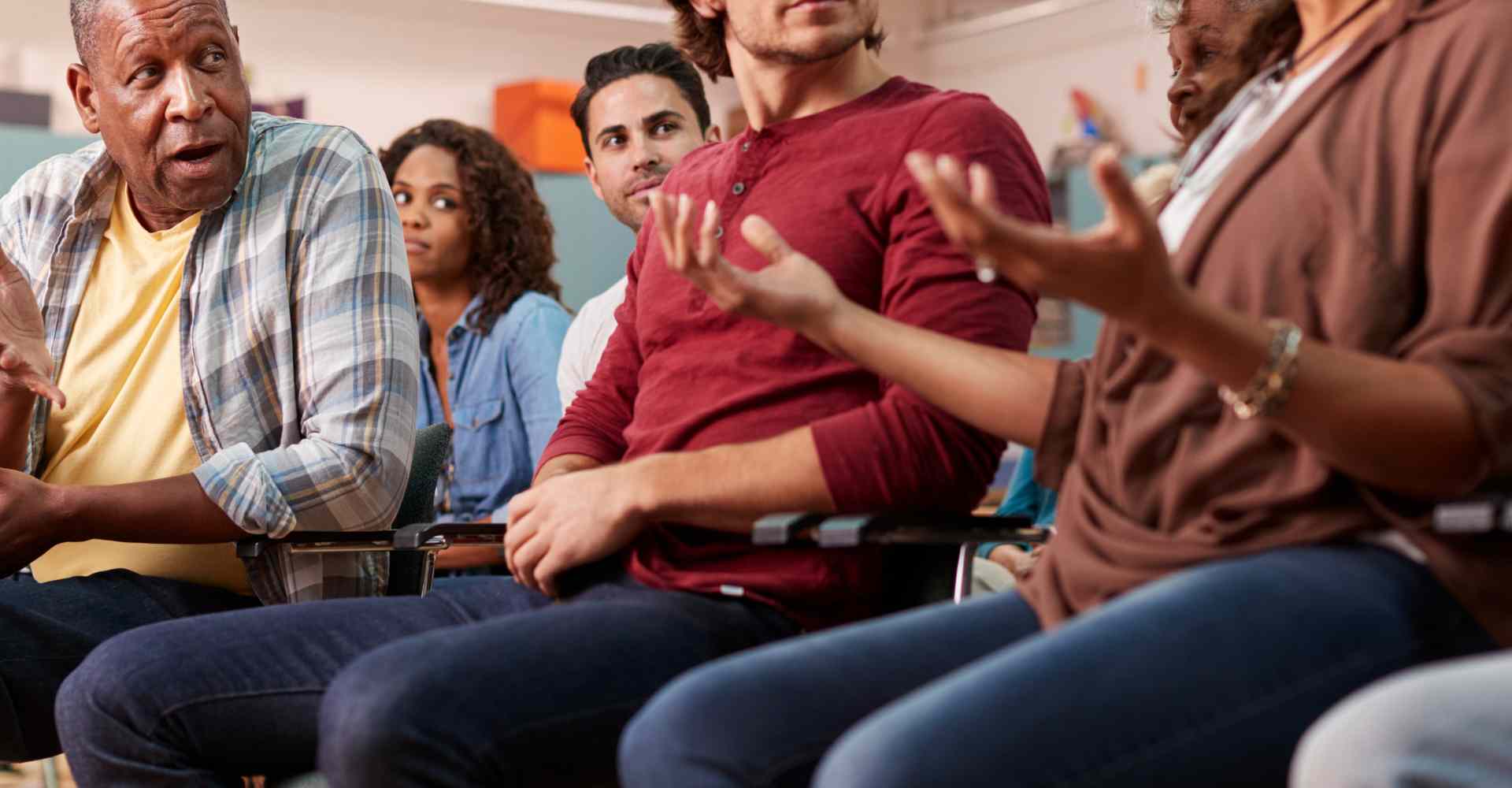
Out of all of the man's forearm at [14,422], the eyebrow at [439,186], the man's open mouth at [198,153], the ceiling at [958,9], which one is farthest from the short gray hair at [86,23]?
the ceiling at [958,9]

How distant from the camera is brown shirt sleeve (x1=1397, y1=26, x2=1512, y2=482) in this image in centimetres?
103

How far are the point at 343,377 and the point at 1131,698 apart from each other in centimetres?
120

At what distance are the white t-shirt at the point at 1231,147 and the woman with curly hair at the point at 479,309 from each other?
6.53 feet

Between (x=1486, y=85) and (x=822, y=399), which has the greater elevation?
(x=1486, y=85)

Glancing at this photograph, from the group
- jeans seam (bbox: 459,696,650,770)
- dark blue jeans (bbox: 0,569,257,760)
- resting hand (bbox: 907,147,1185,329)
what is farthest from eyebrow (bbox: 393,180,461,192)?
resting hand (bbox: 907,147,1185,329)

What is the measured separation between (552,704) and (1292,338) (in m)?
0.66

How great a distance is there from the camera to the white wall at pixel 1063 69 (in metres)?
8.52

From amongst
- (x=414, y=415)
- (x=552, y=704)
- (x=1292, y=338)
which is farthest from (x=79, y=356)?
A: (x=1292, y=338)

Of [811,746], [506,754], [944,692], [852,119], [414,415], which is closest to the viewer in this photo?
[944,692]

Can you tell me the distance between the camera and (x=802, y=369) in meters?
1.53

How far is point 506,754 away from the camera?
1.27 m

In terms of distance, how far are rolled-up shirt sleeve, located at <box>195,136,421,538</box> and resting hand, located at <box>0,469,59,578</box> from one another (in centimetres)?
18

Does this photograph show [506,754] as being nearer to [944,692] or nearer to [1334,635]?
[944,692]

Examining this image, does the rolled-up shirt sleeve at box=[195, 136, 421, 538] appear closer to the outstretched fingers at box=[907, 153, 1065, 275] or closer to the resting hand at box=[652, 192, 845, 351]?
the resting hand at box=[652, 192, 845, 351]
